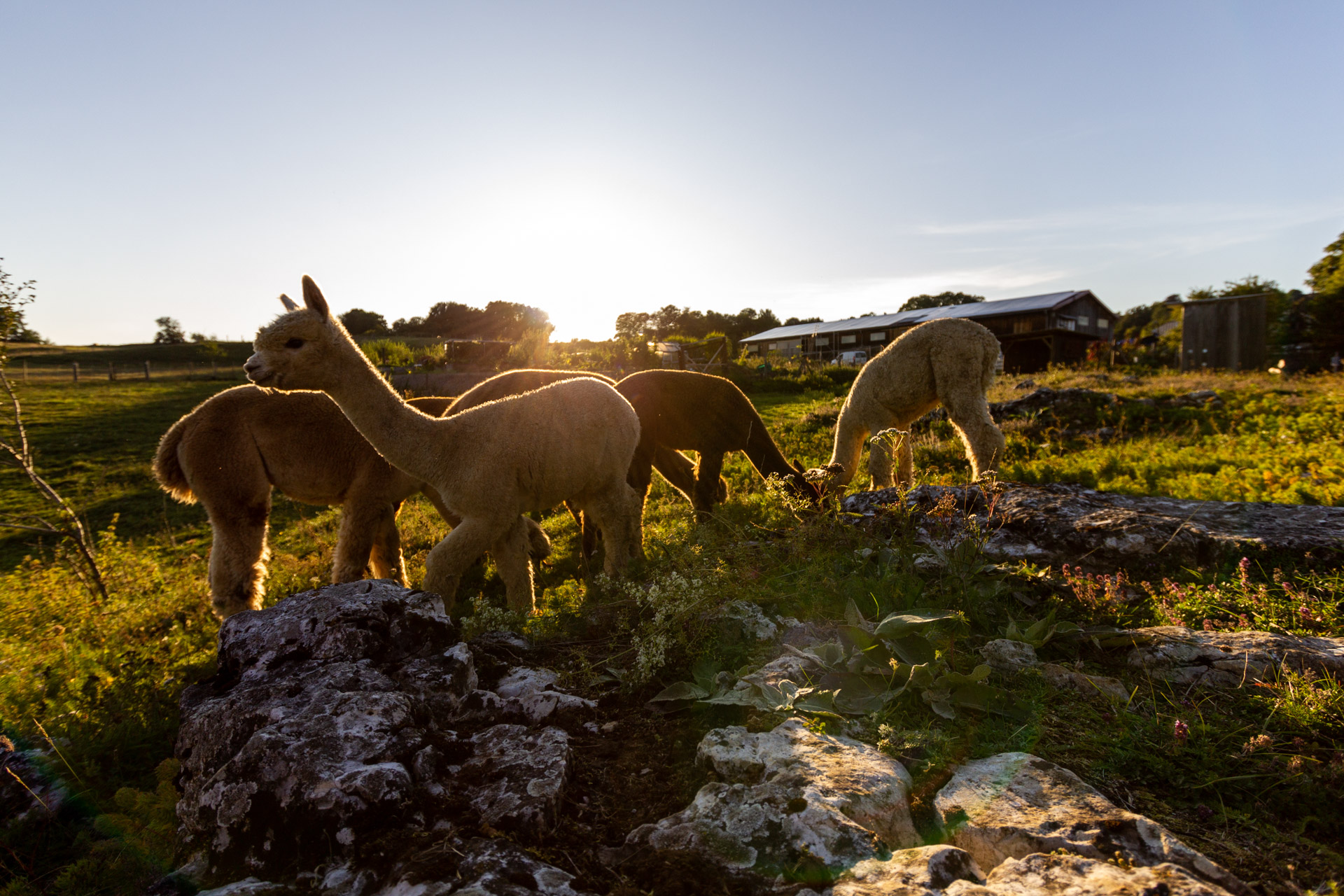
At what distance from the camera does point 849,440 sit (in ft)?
A: 26.2

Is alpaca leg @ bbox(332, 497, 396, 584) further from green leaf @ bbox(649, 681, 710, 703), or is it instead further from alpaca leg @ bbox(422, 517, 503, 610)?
green leaf @ bbox(649, 681, 710, 703)

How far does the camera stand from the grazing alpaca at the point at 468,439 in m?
4.06

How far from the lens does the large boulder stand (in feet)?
6.77

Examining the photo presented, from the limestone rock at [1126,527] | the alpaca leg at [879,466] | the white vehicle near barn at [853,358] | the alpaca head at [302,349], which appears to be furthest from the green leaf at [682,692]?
the white vehicle near barn at [853,358]

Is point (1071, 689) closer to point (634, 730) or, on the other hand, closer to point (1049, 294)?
A: point (634, 730)

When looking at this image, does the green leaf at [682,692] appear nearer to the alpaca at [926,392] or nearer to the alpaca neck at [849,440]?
the alpaca at [926,392]

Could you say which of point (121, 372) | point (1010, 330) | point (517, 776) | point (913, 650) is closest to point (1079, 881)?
point (913, 650)

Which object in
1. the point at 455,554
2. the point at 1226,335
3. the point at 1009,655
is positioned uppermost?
the point at 1226,335

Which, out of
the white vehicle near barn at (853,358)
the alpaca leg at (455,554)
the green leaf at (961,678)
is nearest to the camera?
the green leaf at (961,678)

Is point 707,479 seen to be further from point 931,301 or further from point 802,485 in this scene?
A: point 931,301

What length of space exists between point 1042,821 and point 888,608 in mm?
1568

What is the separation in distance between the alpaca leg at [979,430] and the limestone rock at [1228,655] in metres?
4.33

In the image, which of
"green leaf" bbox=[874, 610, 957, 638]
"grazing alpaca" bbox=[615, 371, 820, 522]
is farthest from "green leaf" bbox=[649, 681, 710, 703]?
"grazing alpaca" bbox=[615, 371, 820, 522]

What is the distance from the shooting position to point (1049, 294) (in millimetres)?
44188
